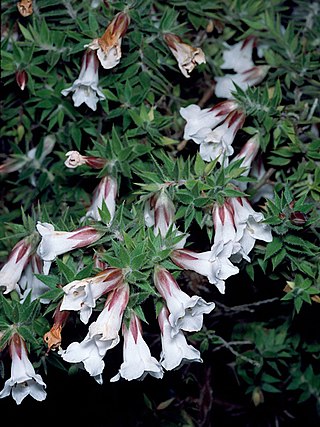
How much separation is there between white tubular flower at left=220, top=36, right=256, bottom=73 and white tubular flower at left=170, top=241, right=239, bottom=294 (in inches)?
29.1

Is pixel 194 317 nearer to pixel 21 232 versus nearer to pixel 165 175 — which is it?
pixel 165 175

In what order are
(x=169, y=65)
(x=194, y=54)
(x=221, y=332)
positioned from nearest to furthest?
(x=194, y=54)
(x=169, y=65)
(x=221, y=332)

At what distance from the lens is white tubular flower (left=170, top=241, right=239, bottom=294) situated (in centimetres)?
144

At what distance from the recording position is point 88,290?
137 centimetres

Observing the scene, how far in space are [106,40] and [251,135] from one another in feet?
1.50

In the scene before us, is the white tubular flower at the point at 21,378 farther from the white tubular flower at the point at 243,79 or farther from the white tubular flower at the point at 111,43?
the white tubular flower at the point at 243,79

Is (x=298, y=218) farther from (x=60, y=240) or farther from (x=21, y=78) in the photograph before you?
(x=21, y=78)

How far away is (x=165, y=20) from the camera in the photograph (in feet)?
6.18

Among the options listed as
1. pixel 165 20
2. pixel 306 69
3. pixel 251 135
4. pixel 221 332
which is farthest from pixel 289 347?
pixel 165 20

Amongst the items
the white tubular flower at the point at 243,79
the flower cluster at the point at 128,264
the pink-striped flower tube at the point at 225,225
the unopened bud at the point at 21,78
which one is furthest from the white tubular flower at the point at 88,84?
the pink-striped flower tube at the point at 225,225

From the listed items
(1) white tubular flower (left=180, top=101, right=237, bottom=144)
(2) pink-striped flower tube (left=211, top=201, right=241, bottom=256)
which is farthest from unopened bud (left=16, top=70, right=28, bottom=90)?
(2) pink-striped flower tube (left=211, top=201, right=241, bottom=256)

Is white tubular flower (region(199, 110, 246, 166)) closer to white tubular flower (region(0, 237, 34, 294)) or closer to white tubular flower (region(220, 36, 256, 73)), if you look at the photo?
white tubular flower (region(220, 36, 256, 73))

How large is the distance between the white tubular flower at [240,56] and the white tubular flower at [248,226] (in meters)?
0.56

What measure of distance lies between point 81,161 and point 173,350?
492 millimetres
